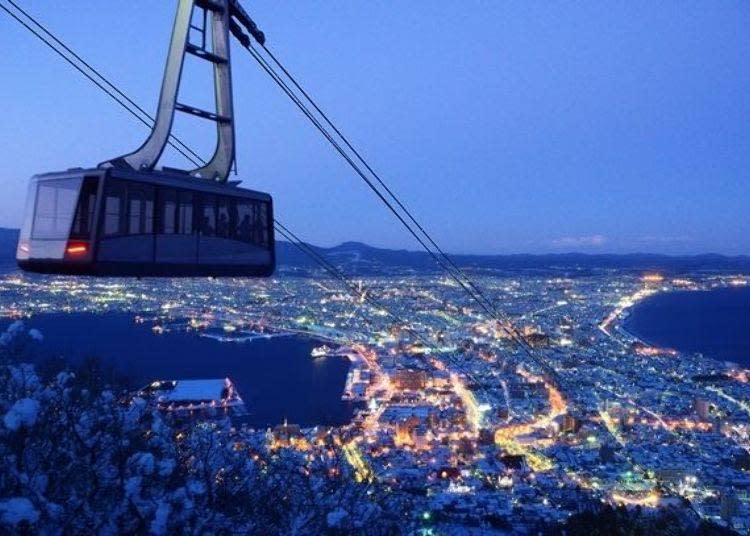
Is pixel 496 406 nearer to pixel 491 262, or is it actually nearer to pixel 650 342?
pixel 650 342

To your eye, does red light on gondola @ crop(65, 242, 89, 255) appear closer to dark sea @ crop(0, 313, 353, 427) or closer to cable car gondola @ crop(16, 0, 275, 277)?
cable car gondola @ crop(16, 0, 275, 277)

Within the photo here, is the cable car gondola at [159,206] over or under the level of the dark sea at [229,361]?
over

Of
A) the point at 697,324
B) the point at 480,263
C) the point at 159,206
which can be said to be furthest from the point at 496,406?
the point at 480,263

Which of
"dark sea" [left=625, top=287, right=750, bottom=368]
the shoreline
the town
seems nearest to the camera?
the town

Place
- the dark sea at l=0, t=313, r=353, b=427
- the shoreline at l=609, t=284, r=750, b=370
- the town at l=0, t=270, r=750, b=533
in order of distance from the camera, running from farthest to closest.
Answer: the shoreline at l=609, t=284, r=750, b=370
the dark sea at l=0, t=313, r=353, b=427
the town at l=0, t=270, r=750, b=533

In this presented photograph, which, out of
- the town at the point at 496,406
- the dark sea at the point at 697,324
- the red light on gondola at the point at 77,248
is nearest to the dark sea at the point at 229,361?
the town at the point at 496,406

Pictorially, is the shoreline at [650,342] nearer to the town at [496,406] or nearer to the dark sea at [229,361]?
the town at [496,406]

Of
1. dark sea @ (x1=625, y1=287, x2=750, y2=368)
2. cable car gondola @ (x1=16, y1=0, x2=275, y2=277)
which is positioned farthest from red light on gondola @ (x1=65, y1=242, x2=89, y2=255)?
dark sea @ (x1=625, y1=287, x2=750, y2=368)

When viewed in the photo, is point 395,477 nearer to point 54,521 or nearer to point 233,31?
point 233,31
